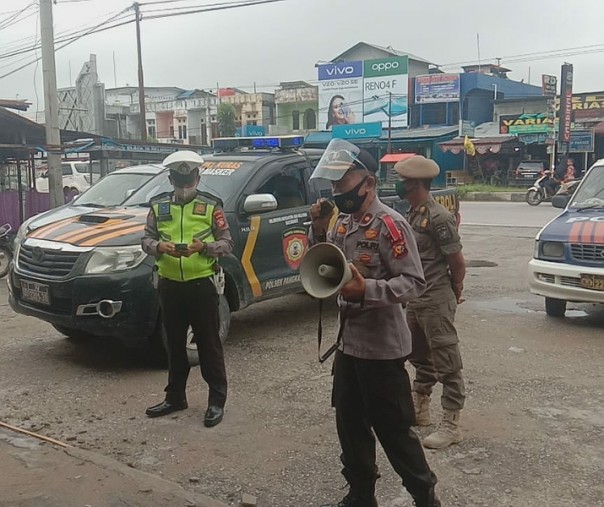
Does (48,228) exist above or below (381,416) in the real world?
above

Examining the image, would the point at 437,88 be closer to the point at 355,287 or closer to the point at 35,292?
the point at 35,292

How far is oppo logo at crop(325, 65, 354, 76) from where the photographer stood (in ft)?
144

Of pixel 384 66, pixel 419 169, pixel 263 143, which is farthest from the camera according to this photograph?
pixel 384 66

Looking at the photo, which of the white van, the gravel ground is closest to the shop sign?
the white van

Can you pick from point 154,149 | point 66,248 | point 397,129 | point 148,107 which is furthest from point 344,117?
point 66,248

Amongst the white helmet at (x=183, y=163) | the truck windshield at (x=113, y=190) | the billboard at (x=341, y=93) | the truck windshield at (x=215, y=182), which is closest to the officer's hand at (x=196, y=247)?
the white helmet at (x=183, y=163)

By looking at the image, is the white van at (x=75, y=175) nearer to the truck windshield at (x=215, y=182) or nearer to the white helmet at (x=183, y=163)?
the truck windshield at (x=215, y=182)

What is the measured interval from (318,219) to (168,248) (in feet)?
4.97

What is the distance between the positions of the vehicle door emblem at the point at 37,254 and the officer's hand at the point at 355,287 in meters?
3.73

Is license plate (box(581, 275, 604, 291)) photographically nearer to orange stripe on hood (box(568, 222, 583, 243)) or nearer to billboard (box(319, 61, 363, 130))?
orange stripe on hood (box(568, 222, 583, 243))

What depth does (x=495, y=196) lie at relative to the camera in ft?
98.4

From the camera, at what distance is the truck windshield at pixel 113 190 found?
7.31 meters

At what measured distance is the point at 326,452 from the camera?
4.19 metres

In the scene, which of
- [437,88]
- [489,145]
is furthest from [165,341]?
[437,88]
